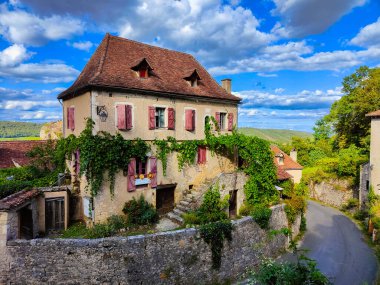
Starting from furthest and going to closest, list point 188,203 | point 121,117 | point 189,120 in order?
point 189,120 < point 188,203 < point 121,117

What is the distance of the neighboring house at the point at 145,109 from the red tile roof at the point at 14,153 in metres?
6.23

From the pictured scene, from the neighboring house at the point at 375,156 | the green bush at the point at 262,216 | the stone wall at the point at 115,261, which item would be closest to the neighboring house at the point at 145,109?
the stone wall at the point at 115,261

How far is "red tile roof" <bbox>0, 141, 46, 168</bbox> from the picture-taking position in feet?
67.2

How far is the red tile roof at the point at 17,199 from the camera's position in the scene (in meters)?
10.5

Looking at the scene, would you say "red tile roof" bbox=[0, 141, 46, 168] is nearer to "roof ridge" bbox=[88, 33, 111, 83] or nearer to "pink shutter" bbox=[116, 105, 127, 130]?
"pink shutter" bbox=[116, 105, 127, 130]

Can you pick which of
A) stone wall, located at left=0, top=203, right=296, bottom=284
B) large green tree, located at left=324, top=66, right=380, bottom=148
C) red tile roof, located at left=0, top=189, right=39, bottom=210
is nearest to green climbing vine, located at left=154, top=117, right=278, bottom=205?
stone wall, located at left=0, top=203, right=296, bottom=284

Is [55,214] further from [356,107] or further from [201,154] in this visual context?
[356,107]

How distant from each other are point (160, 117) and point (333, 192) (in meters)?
23.6

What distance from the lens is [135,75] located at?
1622 cm

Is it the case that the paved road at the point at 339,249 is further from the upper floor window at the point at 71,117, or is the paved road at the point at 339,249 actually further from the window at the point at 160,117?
the upper floor window at the point at 71,117

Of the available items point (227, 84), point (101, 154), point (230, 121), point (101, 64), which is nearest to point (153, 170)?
point (101, 154)

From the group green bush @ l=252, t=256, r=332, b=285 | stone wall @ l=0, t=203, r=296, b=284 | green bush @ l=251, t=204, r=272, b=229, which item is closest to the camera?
green bush @ l=252, t=256, r=332, b=285

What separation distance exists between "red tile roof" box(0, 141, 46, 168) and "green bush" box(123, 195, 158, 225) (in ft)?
35.4

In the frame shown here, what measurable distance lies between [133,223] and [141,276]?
396cm
